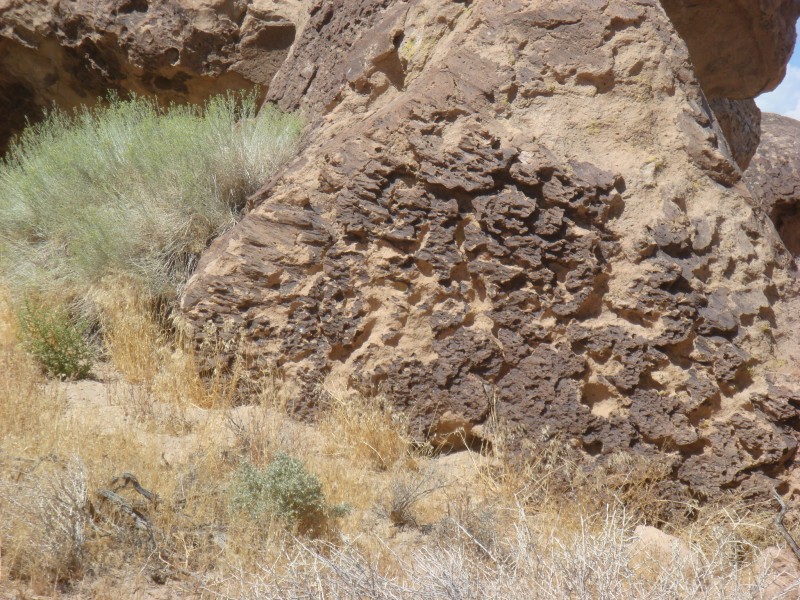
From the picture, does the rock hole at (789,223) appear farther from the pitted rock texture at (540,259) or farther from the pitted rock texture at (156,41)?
the pitted rock texture at (540,259)

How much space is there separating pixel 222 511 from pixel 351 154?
217 cm

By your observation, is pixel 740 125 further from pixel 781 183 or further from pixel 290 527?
pixel 290 527

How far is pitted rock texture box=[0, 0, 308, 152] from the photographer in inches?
311

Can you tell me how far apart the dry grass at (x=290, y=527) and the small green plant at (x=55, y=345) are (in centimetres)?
13

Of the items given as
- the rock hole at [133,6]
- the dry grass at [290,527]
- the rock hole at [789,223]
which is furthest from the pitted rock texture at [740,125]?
the dry grass at [290,527]

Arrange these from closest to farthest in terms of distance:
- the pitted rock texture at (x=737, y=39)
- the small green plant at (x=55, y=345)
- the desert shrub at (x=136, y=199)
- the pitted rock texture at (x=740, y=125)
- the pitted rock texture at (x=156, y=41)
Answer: the small green plant at (x=55, y=345)
the desert shrub at (x=136, y=199)
the pitted rock texture at (x=737, y=39)
the pitted rock texture at (x=156, y=41)
the pitted rock texture at (x=740, y=125)

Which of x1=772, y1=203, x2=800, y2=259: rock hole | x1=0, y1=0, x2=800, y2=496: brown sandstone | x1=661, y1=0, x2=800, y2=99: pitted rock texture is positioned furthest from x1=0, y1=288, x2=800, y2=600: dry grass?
x1=772, y1=203, x2=800, y2=259: rock hole

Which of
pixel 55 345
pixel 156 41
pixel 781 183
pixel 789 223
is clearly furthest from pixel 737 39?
pixel 55 345

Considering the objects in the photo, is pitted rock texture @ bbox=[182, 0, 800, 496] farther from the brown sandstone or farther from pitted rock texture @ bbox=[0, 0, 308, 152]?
A: pitted rock texture @ bbox=[0, 0, 308, 152]

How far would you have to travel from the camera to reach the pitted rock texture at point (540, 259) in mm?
4109

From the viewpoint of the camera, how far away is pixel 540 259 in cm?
428

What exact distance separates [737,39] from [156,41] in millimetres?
5575

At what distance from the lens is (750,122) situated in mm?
10383

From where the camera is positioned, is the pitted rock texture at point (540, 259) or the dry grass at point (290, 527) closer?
the dry grass at point (290, 527)
